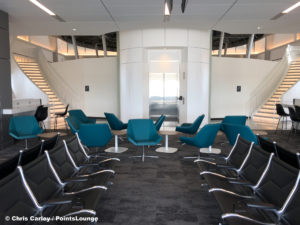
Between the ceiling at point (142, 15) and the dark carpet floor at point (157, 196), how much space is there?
3954 millimetres

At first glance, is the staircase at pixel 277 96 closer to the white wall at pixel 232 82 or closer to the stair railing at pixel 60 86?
the white wall at pixel 232 82

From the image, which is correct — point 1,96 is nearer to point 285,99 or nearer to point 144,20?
point 144,20

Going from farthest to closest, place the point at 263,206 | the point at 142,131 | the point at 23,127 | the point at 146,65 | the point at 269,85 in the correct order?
the point at 269,85
the point at 146,65
the point at 23,127
the point at 142,131
the point at 263,206

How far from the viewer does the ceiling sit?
5.97m

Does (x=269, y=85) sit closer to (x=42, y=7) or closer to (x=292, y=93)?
(x=292, y=93)

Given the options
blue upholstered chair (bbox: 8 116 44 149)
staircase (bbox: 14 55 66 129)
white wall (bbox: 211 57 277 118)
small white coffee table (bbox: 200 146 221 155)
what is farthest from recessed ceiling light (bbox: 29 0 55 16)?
white wall (bbox: 211 57 277 118)

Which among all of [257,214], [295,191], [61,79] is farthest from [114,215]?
[61,79]

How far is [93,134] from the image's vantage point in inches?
200

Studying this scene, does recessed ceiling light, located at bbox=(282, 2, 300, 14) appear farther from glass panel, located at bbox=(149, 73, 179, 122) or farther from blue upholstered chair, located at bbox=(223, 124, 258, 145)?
glass panel, located at bbox=(149, 73, 179, 122)

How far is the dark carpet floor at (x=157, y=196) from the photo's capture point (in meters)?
2.93

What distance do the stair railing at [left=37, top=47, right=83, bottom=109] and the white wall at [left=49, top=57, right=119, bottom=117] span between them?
0.49 ft

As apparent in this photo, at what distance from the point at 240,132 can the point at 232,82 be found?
26.6ft

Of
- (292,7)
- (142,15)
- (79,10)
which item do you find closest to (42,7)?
(79,10)

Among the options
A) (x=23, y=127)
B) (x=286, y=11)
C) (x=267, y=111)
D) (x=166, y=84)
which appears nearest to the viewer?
(x=23, y=127)
